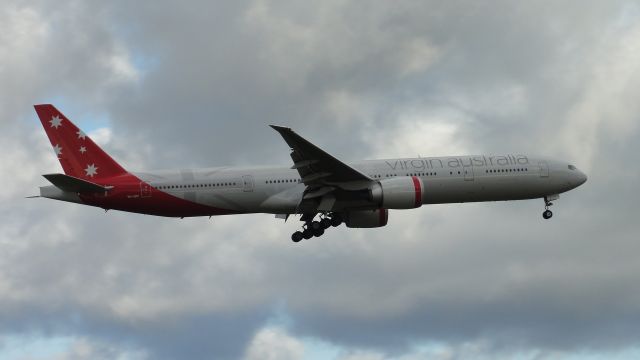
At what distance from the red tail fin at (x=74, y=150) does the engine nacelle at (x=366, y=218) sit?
13801 millimetres

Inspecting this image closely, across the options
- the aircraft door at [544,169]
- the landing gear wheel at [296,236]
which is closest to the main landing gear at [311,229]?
the landing gear wheel at [296,236]

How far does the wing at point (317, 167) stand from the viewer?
4794cm

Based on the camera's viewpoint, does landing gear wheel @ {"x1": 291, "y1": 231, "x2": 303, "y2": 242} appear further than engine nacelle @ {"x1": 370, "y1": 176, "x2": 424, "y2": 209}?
Yes

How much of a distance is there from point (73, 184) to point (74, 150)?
3.84 metres

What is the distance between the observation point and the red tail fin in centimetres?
5219

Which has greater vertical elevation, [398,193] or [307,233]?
[398,193]

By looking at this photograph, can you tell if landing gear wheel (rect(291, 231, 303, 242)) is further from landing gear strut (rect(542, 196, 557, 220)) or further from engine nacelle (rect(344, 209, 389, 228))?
landing gear strut (rect(542, 196, 557, 220))

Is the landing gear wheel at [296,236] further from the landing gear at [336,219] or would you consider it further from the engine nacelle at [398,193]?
the engine nacelle at [398,193]

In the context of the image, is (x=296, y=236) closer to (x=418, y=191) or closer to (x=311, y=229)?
(x=311, y=229)

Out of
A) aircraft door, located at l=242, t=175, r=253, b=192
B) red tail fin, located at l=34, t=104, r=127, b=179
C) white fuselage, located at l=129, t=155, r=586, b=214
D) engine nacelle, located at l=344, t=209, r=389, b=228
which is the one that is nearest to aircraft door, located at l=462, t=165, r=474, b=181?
white fuselage, located at l=129, t=155, r=586, b=214

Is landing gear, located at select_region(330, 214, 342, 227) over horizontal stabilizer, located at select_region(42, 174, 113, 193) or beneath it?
beneath

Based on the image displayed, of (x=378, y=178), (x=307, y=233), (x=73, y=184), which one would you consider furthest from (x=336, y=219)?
(x=73, y=184)

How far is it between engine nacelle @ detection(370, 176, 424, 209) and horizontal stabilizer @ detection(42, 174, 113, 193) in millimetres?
15168

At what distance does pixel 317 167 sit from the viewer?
163 ft
